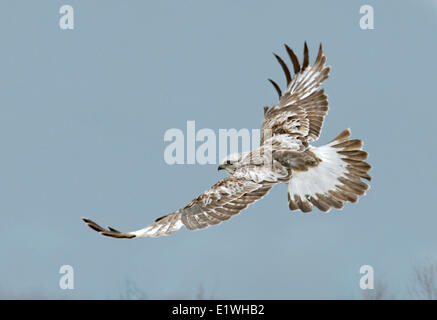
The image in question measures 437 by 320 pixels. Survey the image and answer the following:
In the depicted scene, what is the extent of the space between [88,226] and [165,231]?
124cm

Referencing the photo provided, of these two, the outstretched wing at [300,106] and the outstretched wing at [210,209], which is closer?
the outstretched wing at [210,209]

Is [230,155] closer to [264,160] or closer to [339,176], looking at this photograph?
[264,160]

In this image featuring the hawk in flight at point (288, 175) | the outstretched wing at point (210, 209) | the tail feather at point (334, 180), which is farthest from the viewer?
the tail feather at point (334, 180)

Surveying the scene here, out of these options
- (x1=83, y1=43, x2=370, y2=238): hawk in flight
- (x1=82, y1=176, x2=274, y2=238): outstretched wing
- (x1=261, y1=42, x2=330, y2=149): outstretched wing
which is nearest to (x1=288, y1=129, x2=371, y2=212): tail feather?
(x1=83, y1=43, x2=370, y2=238): hawk in flight

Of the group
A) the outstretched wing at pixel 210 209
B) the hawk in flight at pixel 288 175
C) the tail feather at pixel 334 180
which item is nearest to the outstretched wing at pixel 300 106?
the hawk in flight at pixel 288 175

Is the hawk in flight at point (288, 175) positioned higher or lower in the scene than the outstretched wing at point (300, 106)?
lower

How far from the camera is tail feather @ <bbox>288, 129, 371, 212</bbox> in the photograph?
474 inches

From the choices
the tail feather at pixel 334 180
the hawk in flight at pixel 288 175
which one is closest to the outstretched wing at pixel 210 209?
the hawk in flight at pixel 288 175

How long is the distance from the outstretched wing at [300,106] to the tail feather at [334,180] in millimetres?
783

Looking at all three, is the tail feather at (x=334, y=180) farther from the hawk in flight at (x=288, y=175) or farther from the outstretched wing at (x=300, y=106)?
the outstretched wing at (x=300, y=106)

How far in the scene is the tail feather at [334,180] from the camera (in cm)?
1204

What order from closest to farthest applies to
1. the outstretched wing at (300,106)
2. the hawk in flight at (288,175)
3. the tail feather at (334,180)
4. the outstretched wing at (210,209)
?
1. the outstretched wing at (210,209)
2. the hawk in flight at (288,175)
3. the tail feather at (334,180)
4. the outstretched wing at (300,106)

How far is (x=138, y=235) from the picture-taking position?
11.0m

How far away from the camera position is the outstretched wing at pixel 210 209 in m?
11.0
